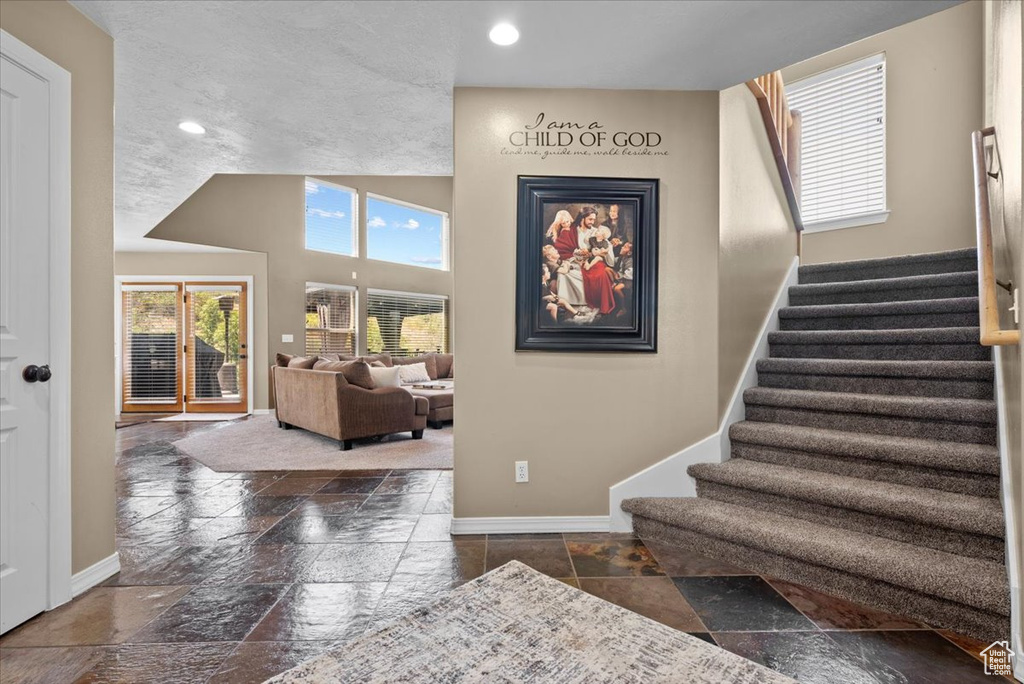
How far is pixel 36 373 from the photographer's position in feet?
6.16

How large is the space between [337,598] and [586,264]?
1979 mm

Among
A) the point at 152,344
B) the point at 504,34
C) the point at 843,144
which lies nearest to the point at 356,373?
the point at 504,34

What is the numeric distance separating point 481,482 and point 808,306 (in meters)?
2.65

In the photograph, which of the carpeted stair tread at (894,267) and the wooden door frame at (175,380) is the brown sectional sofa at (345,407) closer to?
the wooden door frame at (175,380)

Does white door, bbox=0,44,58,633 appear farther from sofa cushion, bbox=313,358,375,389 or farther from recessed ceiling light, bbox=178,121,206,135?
sofa cushion, bbox=313,358,375,389

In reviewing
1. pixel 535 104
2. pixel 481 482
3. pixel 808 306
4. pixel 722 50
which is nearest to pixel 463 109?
pixel 535 104

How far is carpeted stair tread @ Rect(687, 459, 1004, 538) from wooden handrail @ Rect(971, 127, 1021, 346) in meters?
0.68

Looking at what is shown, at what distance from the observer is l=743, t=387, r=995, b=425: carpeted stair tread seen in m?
2.25

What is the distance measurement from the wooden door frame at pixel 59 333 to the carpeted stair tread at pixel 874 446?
316cm

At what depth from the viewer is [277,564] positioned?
2338 millimetres

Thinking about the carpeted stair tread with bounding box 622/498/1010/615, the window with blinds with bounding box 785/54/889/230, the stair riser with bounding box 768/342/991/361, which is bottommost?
the carpeted stair tread with bounding box 622/498/1010/615

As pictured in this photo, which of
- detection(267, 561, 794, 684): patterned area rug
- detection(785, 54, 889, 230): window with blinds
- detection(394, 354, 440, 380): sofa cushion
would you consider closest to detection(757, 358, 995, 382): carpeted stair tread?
detection(267, 561, 794, 684): patterned area rug

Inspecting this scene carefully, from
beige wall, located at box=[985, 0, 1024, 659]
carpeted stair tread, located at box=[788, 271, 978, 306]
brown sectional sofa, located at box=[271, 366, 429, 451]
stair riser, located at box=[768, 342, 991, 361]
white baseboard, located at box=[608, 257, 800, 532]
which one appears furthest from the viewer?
brown sectional sofa, located at box=[271, 366, 429, 451]

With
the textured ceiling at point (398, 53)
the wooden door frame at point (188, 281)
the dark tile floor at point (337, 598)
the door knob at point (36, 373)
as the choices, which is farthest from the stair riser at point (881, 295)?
the wooden door frame at point (188, 281)
